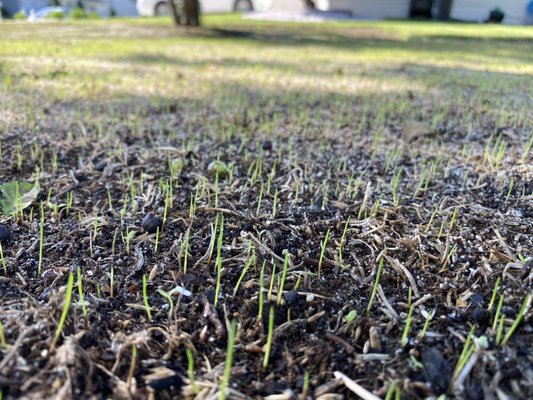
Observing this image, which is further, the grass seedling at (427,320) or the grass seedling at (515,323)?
the grass seedling at (427,320)

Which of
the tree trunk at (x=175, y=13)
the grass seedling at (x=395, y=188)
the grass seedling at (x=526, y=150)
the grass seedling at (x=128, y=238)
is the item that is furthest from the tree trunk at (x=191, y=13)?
the grass seedling at (x=128, y=238)

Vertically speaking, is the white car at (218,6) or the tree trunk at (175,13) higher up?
the white car at (218,6)

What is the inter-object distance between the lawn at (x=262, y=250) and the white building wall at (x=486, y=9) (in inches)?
874

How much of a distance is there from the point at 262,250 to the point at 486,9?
25.4 m

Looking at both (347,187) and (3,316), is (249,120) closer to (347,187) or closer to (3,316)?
(347,187)

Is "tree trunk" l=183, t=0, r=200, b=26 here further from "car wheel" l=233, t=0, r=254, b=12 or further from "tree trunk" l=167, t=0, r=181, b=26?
"car wheel" l=233, t=0, r=254, b=12

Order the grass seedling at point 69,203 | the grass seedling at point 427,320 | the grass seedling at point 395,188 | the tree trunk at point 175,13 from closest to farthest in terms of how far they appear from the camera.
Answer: the grass seedling at point 427,320
the grass seedling at point 69,203
the grass seedling at point 395,188
the tree trunk at point 175,13

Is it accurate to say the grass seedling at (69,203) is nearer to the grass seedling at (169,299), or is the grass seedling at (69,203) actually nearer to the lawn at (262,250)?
the lawn at (262,250)

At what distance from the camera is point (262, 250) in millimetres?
1575

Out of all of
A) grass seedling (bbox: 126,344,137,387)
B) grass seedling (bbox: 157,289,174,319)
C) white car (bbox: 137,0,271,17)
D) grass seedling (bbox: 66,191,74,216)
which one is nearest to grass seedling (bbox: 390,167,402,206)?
grass seedling (bbox: 157,289,174,319)

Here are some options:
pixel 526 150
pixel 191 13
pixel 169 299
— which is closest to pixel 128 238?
pixel 169 299

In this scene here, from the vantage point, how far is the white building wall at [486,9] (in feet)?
72.6

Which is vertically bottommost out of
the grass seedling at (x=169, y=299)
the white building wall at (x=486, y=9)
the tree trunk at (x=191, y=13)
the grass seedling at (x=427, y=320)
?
the grass seedling at (x=427, y=320)

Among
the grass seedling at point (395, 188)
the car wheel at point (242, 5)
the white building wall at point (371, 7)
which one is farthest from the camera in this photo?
the car wheel at point (242, 5)
